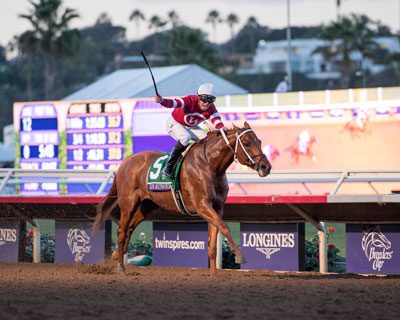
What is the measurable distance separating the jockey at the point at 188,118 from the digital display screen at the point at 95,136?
13234 mm

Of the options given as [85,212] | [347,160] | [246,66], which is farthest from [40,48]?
[246,66]

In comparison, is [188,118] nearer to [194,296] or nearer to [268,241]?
[268,241]

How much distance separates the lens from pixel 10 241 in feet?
53.7

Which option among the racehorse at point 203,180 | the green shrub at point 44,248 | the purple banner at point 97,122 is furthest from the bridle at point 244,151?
the purple banner at point 97,122

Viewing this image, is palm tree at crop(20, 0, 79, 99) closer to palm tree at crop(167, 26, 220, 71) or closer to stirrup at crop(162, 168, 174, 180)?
palm tree at crop(167, 26, 220, 71)

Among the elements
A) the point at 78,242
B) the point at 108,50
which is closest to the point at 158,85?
Answer: the point at 78,242

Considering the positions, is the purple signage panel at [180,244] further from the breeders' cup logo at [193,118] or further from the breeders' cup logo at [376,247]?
the breeders' cup logo at [193,118]

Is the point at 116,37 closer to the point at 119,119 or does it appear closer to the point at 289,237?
the point at 119,119

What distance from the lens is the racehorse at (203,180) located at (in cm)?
1209

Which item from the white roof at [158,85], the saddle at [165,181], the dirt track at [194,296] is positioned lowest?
the dirt track at [194,296]

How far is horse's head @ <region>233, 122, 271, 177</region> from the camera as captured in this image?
11992 mm

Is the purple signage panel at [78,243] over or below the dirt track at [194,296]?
over

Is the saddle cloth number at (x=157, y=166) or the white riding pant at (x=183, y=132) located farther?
the saddle cloth number at (x=157, y=166)

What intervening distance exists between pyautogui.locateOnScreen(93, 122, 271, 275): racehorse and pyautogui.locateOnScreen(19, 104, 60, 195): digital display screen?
13.3m
